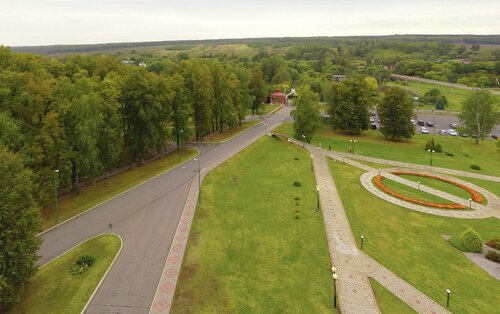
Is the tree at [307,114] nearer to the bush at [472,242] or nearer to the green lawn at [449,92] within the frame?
the bush at [472,242]

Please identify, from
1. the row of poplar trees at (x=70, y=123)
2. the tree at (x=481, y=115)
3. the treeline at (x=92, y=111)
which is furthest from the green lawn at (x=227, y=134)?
the tree at (x=481, y=115)

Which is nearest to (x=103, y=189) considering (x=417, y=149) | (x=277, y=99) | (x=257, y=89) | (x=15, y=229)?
(x=15, y=229)

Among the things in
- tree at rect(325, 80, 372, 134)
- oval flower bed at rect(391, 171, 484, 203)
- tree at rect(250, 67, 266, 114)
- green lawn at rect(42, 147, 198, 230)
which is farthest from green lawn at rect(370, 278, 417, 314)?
tree at rect(250, 67, 266, 114)

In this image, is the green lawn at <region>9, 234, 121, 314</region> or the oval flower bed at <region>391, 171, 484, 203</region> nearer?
the green lawn at <region>9, 234, 121, 314</region>

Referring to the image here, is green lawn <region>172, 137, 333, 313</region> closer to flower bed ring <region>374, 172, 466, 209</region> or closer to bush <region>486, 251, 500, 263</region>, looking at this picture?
flower bed ring <region>374, 172, 466, 209</region>

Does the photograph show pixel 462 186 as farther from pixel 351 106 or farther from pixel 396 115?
pixel 351 106

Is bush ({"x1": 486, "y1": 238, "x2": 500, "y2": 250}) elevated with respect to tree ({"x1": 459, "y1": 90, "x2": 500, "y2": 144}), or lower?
lower
